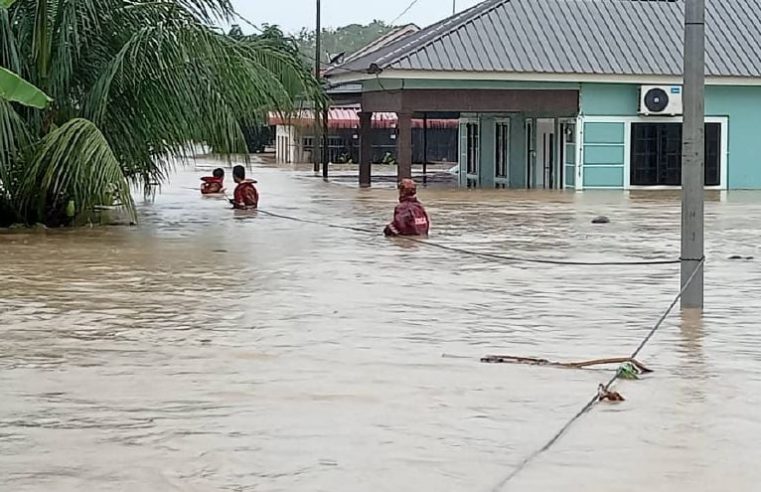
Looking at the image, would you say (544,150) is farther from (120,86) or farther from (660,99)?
(120,86)

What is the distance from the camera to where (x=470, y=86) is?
124ft

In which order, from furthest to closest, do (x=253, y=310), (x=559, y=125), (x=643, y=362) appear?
1. (x=559, y=125)
2. (x=253, y=310)
3. (x=643, y=362)

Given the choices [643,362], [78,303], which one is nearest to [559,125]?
[78,303]

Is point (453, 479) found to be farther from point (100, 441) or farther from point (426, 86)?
point (426, 86)

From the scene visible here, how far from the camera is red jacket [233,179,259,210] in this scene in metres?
28.3

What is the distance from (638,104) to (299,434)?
32.8 meters

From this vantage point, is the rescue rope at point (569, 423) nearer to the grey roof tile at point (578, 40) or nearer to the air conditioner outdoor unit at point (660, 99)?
the grey roof tile at point (578, 40)

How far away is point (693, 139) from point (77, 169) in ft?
35.7

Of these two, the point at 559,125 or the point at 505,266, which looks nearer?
the point at 505,266

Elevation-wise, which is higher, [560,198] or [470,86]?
[470,86]

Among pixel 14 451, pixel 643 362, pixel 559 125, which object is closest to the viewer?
pixel 14 451

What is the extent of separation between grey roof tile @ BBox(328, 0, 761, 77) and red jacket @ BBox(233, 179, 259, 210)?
9.43 meters

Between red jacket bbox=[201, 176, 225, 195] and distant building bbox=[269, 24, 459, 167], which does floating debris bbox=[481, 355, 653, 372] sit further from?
distant building bbox=[269, 24, 459, 167]

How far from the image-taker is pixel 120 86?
2219cm
